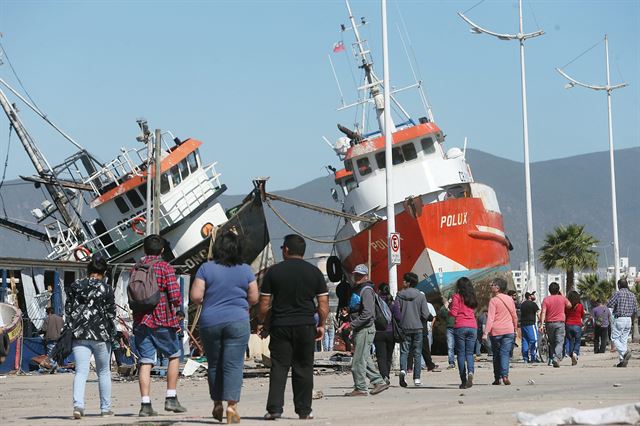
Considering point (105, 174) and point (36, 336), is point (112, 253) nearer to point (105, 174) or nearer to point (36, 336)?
point (105, 174)

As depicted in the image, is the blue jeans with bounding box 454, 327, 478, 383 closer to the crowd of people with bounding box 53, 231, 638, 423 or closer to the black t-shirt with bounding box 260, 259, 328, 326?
the crowd of people with bounding box 53, 231, 638, 423

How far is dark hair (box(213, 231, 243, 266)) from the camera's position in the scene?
11320 mm

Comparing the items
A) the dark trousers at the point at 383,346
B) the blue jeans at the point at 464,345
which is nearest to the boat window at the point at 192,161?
the dark trousers at the point at 383,346

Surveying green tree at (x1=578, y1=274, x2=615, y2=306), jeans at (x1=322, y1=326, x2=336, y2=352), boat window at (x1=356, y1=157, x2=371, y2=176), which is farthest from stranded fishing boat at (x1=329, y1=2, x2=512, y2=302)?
green tree at (x1=578, y1=274, x2=615, y2=306)

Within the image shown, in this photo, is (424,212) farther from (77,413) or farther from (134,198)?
(77,413)

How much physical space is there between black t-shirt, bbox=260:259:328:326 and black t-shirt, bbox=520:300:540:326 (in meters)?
14.5

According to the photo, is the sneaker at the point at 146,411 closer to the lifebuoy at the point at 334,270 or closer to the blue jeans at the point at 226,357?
the blue jeans at the point at 226,357

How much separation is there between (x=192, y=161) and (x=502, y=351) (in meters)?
24.1

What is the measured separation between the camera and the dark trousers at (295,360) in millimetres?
11555

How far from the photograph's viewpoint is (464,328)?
56.0 ft

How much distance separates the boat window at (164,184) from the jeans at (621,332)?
1967 centimetres

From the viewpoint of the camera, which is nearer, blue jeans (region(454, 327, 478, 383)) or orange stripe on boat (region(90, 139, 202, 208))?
blue jeans (region(454, 327, 478, 383))

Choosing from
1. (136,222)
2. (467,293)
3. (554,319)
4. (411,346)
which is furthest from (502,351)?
(136,222)

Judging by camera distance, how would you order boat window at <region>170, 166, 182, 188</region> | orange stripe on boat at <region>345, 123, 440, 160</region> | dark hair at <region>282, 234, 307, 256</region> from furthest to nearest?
1. orange stripe on boat at <region>345, 123, 440, 160</region>
2. boat window at <region>170, 166, 182, 188</region>
3. dark hair at <region>282, 234, 307, 256</region>
